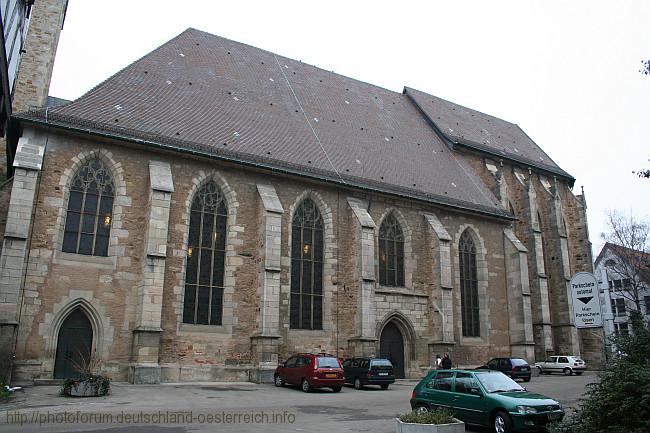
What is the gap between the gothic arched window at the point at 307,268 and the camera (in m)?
20.7

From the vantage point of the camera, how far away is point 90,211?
1762cm

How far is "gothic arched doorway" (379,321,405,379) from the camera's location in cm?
2261

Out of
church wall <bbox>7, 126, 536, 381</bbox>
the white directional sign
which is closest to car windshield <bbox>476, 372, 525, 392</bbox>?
the white directional sign

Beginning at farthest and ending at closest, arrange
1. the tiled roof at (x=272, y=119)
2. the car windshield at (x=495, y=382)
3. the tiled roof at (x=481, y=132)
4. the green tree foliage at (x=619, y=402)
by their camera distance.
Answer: the tiled roof at (x=481, y=132) → the tiled roof at (x=272, y=119) → the car windshield at (x=495, y=382) → the green tree foliage at (x=619, y=402)

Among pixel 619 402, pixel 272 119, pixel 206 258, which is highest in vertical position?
pixel 272 119

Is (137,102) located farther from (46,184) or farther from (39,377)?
(39,377)

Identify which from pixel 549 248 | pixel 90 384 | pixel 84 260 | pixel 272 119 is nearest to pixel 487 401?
pixel 90 384

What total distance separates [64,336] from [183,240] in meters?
4.76

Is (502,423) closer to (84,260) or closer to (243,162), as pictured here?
(84,260)

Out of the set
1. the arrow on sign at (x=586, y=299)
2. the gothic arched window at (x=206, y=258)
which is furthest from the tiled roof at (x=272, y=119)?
the arrow on sign at (x=586, y=299)

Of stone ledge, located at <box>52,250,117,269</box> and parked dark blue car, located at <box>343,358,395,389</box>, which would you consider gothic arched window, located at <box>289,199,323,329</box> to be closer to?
parked dark blue car, located at <box>343,358,395,389</box>

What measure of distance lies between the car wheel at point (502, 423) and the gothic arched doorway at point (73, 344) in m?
12.0

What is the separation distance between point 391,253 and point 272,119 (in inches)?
313

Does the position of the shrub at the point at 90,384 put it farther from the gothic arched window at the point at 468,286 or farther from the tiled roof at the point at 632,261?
the tiled roof at the point at 632,261
